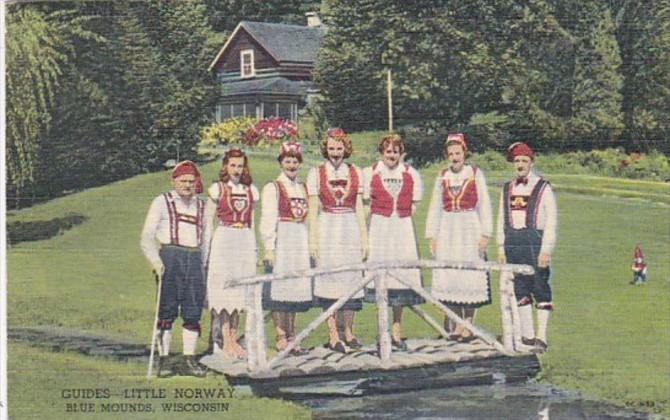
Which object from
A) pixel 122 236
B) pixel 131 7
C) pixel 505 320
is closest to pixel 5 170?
pixel 122 236

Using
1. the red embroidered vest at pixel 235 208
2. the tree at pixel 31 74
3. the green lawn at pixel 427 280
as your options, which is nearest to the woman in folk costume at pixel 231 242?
the red embroidered vest at pixel 235 208

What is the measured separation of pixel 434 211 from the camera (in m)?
5.58

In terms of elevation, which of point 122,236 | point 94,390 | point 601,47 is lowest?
point 94,390

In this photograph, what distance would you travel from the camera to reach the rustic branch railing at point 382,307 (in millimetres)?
5301

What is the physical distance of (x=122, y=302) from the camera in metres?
5.64

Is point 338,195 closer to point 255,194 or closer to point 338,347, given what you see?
point 255,194

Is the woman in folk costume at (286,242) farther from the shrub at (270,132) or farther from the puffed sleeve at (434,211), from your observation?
the puffed sleeve at (434,211)

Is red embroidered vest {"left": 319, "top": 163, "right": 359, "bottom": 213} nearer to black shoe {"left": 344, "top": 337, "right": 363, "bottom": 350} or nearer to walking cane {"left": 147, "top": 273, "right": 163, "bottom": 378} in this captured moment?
black shoe {"left": 344, "top": 337, "right": 363, "bottom": 350}

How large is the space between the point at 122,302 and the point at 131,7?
5.56ft

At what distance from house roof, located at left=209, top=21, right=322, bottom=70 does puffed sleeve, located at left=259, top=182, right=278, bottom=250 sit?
83 centimetres

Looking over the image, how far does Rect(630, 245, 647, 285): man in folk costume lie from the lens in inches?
221

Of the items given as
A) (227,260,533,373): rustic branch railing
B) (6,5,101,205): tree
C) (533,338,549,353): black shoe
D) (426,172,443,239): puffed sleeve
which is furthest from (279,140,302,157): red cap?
(533,338,549,353): black shoe

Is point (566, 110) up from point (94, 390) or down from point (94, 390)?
up

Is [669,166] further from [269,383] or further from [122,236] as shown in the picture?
[122,236]
